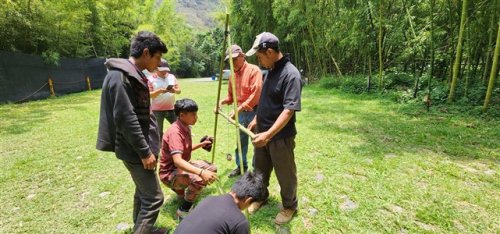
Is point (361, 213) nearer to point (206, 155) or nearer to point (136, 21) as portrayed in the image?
point (206, 155)

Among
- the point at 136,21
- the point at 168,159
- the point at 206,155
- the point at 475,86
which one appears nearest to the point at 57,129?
the point at 206,155

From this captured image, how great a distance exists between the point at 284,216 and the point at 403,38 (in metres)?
9.00

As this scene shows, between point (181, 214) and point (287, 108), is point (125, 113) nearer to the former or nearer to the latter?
point (287, 108)

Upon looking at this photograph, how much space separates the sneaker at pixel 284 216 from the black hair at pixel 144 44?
6.24ft

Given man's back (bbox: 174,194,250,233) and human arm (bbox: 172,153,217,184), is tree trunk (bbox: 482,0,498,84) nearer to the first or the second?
human arm (bbox: 172,153,217,184)

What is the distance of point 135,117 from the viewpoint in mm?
1989

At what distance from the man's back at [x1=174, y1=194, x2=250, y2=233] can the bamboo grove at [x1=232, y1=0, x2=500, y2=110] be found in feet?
20.7

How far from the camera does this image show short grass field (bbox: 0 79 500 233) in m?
2.88

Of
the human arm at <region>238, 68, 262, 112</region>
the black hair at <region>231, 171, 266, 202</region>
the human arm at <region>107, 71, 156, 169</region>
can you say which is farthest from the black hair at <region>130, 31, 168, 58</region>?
the human arm at <region>238, 68, 262, 112</region>

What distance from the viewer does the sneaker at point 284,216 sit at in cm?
282

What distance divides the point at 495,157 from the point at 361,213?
2689 mm

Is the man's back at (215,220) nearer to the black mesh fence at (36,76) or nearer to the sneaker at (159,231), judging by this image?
the sneaker at (159,231)

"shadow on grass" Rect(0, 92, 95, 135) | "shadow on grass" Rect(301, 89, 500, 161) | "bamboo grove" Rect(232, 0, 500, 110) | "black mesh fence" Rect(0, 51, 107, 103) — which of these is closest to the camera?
"shadow on grass" Rect(301, 89, 500, 161)

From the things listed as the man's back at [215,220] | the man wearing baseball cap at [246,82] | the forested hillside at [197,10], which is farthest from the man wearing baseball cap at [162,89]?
the forested hillside at [197,10]
